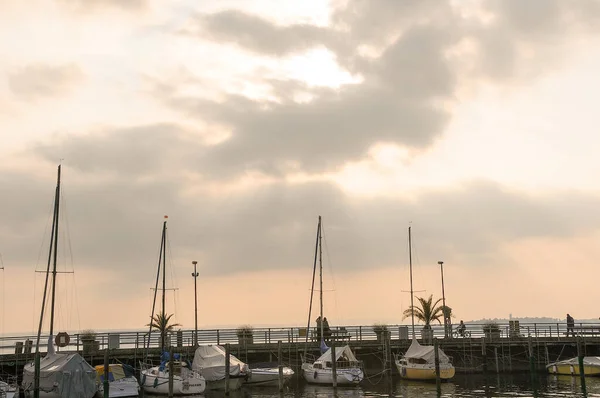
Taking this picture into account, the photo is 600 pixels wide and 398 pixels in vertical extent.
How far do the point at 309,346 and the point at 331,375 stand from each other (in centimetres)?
734

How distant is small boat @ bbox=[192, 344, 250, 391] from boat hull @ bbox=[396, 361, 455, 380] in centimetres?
1460

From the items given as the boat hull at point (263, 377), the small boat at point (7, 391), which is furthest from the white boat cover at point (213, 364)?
the small boat at point (7, 391)

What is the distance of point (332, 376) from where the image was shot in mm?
58344

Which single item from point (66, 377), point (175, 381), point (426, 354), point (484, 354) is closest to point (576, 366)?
point (484, 354)

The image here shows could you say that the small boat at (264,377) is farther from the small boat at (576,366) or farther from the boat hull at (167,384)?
the small boat at (576,366)

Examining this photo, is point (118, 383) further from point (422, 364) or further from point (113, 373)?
point (422, 364)

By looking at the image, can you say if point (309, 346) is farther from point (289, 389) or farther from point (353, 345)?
point (289, 389)

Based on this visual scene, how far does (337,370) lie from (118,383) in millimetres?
18194

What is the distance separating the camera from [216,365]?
187 ft

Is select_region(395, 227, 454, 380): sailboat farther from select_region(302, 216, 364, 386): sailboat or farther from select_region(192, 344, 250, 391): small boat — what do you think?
select_region(192, 344, 250, 391): small boat

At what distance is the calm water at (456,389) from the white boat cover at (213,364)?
1.42m

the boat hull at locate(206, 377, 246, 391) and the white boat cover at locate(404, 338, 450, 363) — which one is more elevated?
the white boat cover at locate(404, 338, 450, 363)

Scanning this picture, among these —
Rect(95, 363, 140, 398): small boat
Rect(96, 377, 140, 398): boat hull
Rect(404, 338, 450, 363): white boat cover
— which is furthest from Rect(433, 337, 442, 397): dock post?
Rect(95, 363, 140, 398): small boat

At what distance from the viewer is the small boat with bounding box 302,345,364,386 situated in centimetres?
5838
